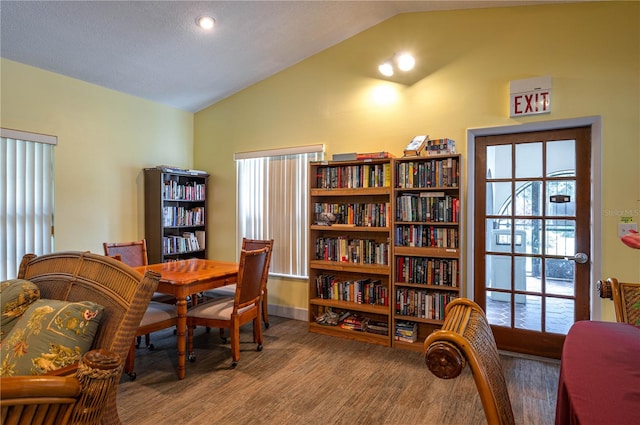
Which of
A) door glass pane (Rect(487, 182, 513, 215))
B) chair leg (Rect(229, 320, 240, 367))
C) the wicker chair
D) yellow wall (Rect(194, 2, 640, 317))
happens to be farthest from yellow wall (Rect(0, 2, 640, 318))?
the wicker chair

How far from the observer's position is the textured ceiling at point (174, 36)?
112 inches

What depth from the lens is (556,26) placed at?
2.90 metres

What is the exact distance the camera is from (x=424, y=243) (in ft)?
10.7

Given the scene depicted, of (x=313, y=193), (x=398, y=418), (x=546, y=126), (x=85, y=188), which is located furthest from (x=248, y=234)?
(x=546, y=126)

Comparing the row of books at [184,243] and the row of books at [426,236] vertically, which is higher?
the row of books at [426,236]

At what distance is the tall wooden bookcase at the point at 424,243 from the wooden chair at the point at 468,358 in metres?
2.25

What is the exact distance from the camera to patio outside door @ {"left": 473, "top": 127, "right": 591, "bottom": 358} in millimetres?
2922

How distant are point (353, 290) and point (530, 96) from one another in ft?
7.83

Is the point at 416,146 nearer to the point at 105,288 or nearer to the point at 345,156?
the point at 345,156

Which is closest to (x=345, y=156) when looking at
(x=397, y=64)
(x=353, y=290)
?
(x=397, y=64)

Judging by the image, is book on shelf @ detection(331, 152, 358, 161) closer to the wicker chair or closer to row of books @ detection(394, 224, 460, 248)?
row of books @ detection(394, 224, 460, 248)

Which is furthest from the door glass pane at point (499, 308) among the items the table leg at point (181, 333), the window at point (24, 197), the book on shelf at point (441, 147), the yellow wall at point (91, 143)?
the window at point (24, 197)

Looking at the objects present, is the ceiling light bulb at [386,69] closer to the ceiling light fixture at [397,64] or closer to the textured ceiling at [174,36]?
the ceiling light fixture at [397,64]

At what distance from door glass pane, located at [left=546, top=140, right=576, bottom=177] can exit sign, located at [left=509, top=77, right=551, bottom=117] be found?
1.05ft
